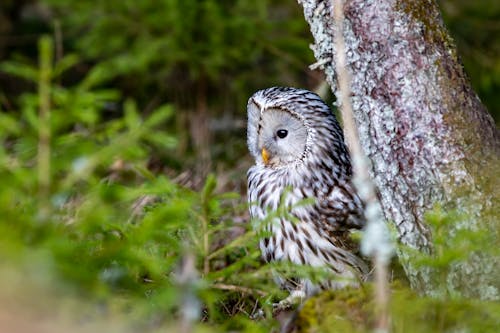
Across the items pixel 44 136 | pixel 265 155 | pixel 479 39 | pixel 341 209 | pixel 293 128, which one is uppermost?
pixel 479 39

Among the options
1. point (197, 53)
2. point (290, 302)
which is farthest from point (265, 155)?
point (197, 53)

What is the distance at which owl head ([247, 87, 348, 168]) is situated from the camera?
4.54 m

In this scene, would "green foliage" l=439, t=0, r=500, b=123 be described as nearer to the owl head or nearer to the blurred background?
the blurred background

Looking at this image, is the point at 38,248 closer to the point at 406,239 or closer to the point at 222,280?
the point at 222,280

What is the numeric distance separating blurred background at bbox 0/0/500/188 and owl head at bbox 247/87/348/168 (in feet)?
5.38

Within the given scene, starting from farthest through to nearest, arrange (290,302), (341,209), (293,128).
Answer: (293,128) → (341,209) → (290,302)

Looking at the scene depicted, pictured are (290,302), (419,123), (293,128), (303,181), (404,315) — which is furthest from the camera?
(293,128)

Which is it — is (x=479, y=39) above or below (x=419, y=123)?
above

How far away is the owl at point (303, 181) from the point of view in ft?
13.8

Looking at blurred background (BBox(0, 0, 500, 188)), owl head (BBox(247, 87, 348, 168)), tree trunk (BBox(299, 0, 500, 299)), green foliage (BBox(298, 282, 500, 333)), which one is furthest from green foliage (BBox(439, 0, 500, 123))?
green foliage (BBox(298, 282, 500, 333))

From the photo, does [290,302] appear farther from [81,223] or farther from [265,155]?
[81,223]

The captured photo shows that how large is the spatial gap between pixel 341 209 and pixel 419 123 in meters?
0.95

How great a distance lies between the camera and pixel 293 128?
15.0 feet

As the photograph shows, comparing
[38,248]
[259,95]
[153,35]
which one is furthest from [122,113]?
[38,248]
